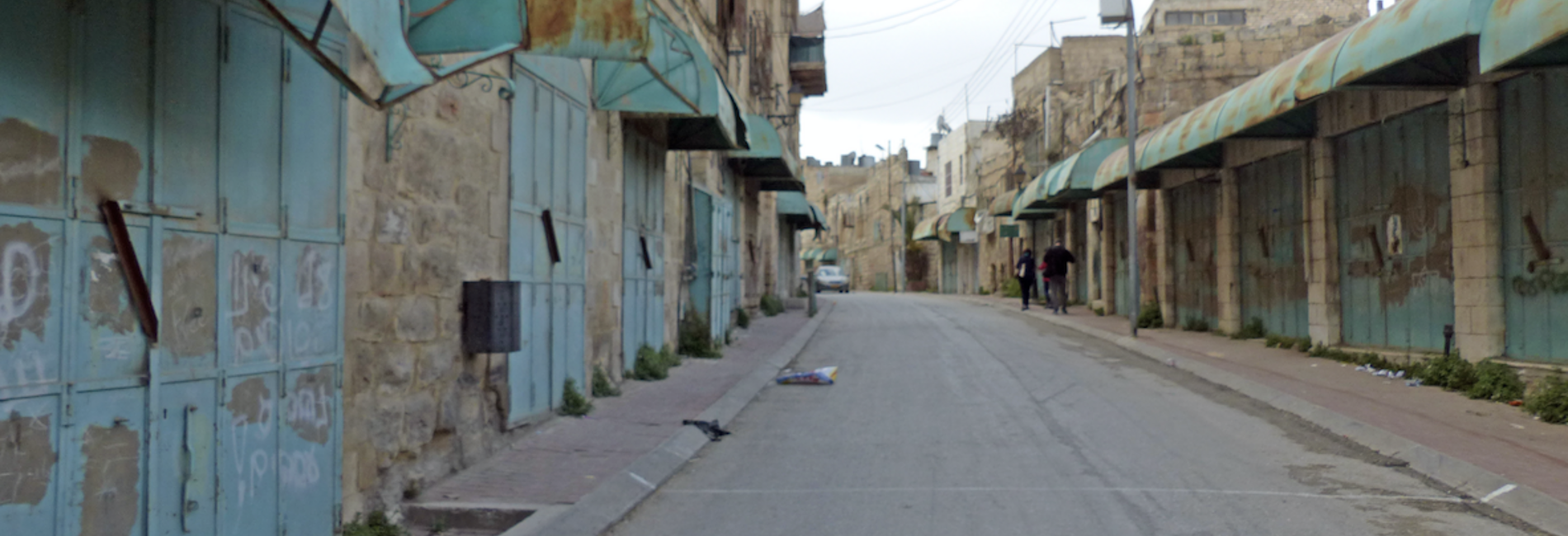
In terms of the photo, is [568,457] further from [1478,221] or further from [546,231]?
[1478,221]

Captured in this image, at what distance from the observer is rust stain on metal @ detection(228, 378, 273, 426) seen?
460cm

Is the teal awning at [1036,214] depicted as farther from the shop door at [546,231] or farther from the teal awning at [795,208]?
the shop door at [546,231]

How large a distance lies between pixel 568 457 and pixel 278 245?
9.95 ft

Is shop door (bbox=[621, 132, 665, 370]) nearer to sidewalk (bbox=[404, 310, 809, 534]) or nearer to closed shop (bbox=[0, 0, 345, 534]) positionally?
sidewalk (bbox=[404, 310, 809, 534])

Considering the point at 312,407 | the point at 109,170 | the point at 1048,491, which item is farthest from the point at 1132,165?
the point at 109,170

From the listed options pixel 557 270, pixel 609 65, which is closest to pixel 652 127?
pixel 609 65

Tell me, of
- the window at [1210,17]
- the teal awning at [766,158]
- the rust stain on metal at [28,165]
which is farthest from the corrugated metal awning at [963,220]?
the rust stain on metal at [28,165]

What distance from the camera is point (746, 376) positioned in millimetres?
12469

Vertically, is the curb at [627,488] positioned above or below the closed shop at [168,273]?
below

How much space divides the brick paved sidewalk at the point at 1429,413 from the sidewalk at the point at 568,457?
5617 millimetres

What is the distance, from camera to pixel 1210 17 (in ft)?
127

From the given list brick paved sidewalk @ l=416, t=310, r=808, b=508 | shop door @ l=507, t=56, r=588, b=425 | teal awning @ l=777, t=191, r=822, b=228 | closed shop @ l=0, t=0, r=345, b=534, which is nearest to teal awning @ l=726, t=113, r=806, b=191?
brick paved sidewalk @ l=416, t=310, r=808, b=508

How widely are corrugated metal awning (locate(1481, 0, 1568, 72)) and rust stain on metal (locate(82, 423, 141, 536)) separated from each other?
26.9 feet

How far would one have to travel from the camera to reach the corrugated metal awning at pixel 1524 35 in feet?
22.0
